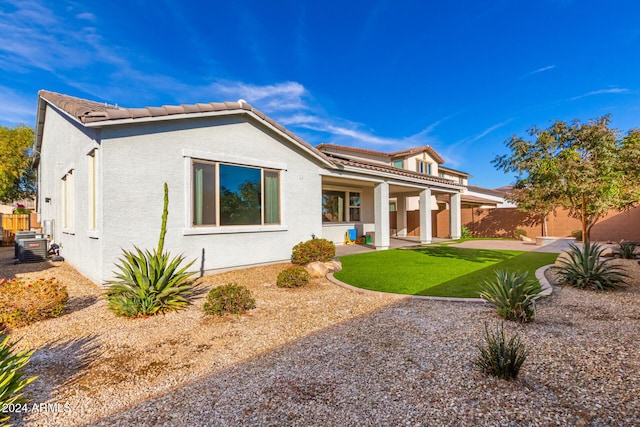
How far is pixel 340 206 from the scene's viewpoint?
17.9 meters

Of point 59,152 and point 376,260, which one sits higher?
point 59,152

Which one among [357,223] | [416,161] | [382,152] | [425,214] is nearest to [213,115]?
[357,223]

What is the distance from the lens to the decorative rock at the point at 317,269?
927 centimetres

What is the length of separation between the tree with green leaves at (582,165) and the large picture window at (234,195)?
25.8 ft

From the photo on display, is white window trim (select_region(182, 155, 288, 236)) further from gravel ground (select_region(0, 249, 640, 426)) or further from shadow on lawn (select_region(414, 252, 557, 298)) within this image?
shadow on lawn (select_region(414, 252, 557, 298))

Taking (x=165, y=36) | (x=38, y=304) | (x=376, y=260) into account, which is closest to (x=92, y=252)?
(x=38, y=304)

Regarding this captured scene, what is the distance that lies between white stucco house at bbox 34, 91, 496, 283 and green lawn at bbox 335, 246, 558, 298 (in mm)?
2850

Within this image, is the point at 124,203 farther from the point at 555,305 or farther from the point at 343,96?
the point at 343,96

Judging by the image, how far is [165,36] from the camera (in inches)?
605

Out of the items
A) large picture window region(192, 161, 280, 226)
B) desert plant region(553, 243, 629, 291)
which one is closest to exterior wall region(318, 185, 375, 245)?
large picture window region(192, 161, 280, 226)

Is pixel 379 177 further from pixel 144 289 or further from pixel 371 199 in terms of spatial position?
pixel 144 289

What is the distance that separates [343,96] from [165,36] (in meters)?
15.3

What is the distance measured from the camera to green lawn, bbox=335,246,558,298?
7602mm

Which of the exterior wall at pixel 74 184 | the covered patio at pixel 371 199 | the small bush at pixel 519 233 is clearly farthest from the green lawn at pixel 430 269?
the small bush at pixel 519 233
